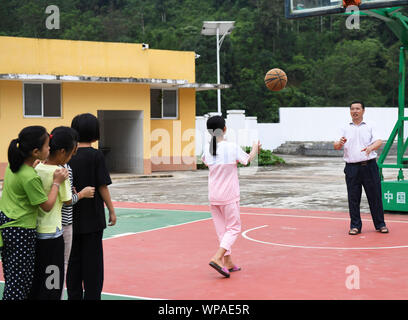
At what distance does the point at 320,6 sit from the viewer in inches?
458

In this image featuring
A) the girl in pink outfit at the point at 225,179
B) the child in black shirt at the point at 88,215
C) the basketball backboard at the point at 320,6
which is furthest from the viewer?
the basketball backboard at the point at 320,6

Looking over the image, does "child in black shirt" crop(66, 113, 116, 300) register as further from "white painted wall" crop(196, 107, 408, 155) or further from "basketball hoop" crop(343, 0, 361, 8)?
"white painted wall" crop(196, 107, 408, 155)

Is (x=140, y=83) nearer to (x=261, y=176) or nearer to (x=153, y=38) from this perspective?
(x=261, y=176)

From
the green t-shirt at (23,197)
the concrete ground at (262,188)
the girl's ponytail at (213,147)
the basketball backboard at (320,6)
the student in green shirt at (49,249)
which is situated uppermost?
the basketball backboard at (320,6)

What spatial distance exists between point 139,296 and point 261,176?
1757 cm

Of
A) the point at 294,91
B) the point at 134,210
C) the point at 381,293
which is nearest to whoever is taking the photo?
the point at 381,293

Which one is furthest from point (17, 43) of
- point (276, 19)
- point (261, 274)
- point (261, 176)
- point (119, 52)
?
point (276, 19)

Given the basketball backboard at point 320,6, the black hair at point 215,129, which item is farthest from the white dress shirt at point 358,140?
the black hair at point 215,129

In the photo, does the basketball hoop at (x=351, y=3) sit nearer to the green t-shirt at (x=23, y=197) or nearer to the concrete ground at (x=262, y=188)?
the concrete ground at (x=262, y=188)

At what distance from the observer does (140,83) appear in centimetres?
2459

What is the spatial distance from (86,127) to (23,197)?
0.90m

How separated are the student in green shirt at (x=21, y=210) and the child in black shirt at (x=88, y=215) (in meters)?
0.54

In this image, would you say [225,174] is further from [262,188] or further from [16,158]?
[262,188]

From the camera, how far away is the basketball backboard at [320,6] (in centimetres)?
1063
